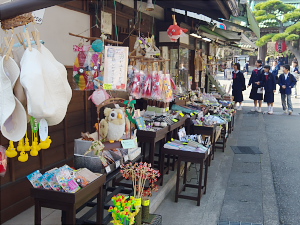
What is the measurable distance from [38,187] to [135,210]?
3.78 ft

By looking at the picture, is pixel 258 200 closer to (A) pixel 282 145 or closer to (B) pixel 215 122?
(B) pixel 215 122

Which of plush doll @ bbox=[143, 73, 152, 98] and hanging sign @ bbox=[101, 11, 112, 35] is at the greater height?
hanging sign @ bbox=[101, 11, 112, 35]

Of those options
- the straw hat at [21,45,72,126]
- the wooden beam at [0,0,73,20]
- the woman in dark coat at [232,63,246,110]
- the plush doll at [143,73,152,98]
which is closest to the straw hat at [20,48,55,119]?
the straw hat at [21,45,72,126]

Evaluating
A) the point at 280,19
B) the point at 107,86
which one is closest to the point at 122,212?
the point at 107,86

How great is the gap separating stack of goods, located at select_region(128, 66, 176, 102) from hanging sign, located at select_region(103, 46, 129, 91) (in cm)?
141

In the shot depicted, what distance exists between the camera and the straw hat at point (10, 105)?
197 centimetres

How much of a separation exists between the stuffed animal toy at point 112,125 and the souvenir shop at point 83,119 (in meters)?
0.01

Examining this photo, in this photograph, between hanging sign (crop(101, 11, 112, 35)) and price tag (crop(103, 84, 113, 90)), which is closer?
price tag (crop(103, 84, 113, 90))

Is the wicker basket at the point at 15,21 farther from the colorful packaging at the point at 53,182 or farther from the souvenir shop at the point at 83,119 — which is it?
the colorful packaging at the point at 53,182

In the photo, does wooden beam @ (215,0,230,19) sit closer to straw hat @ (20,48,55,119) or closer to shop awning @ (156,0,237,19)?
shop awning @ (156,0,237,19)

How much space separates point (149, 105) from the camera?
23.5ft

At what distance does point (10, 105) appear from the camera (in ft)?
6.47

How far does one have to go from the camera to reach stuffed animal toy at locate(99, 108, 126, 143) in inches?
174

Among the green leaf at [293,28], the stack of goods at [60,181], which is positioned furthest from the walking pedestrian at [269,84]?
the green leaf at [293,28]
